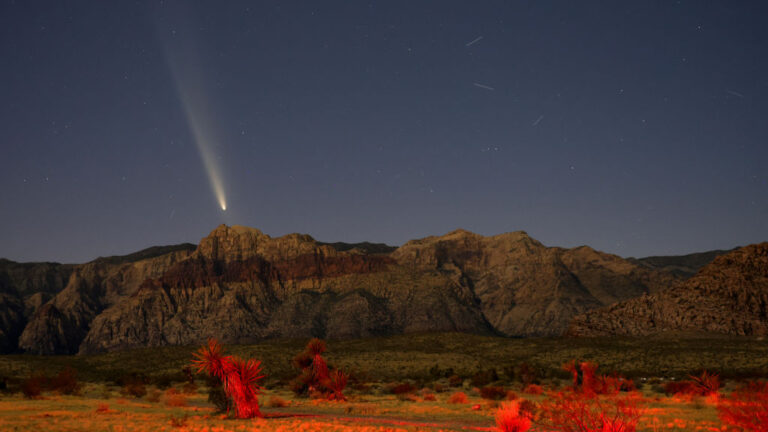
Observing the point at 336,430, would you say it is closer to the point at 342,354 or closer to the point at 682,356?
the point at 682,356

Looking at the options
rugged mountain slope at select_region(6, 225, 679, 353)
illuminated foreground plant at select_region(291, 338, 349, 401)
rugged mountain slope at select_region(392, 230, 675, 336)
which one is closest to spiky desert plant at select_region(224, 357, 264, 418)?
illuminated foreground plant at select_region(291, 338, 349, 401)

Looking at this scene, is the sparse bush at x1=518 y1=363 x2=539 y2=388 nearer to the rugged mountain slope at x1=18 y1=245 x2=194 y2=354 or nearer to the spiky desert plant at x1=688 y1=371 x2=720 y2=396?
the spiky desert plant at x1=688 y1=371 x2=720 y2=396

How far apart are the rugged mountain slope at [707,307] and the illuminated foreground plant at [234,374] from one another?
262 feet

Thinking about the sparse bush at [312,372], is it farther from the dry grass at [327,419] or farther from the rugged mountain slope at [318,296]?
the rugged mountain slope at [318,296]

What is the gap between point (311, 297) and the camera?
156 meters

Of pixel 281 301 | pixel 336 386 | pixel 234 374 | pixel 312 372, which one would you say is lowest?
pixel 336 386

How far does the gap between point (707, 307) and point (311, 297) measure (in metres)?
98.3

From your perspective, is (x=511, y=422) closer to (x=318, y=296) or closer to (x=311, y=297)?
(x=311, y=297)

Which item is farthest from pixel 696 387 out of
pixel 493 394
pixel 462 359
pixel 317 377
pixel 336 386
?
pixel 462 359

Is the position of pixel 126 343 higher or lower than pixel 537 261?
lower

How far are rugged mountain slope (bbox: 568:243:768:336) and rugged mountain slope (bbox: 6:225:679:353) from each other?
41.4 meters

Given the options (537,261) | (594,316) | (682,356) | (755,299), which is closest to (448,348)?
(594,316)

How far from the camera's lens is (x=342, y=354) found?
80.7 m

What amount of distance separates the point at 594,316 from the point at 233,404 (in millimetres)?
88587
